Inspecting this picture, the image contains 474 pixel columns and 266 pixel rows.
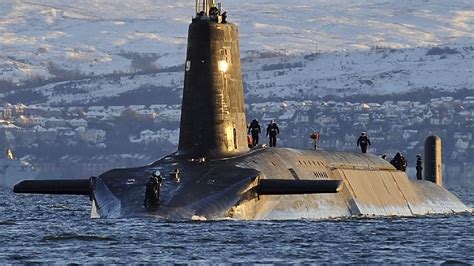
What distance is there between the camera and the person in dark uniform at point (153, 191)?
49219 mm

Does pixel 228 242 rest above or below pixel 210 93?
below

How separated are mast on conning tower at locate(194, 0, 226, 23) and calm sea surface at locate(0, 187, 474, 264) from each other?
6.29m

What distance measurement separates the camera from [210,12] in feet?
184

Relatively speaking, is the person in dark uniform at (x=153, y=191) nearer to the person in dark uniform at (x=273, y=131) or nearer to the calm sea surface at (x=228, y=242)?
the calm sea surface at (x=228, y=242)

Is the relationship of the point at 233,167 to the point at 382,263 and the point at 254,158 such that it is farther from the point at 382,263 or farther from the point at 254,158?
the point at 382,263

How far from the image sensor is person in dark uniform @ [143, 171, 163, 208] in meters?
49.2

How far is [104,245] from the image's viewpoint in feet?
145

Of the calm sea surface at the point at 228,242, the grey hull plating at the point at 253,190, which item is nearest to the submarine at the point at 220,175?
the grey hull plating at the point at 253,190

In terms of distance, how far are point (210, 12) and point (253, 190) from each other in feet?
21.3

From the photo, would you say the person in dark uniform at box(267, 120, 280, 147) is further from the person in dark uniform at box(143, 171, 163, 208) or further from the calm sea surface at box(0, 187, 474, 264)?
the person in dark uniform at box(143, 171, 163, 208)

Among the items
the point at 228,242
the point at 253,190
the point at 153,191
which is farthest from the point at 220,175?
the point at 228,242

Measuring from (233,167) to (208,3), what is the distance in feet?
18.7

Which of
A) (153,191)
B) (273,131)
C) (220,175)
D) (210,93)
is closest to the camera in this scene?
(153,191)

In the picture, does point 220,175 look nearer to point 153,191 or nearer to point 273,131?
point 153,191
